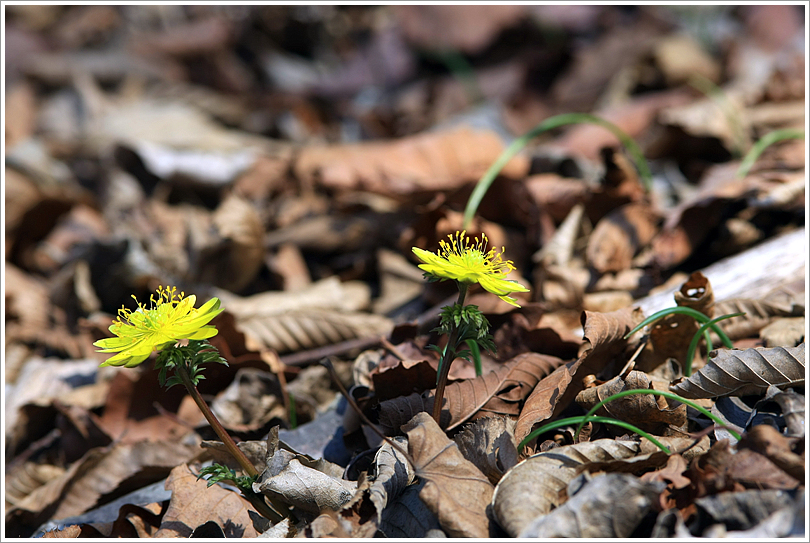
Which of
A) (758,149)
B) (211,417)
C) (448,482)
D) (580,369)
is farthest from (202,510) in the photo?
(758,149)

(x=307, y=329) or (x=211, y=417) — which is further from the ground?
(x=211, y=417)

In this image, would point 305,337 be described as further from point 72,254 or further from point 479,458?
point 72,254

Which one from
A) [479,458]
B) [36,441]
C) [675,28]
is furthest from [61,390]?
[675,28]

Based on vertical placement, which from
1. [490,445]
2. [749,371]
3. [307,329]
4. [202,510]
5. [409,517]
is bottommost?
[307,329]

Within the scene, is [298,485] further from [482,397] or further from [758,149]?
[758,149]

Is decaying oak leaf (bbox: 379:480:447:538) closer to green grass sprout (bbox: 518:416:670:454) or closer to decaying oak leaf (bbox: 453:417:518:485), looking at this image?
decaying oak leaf (bbox: 453:417:518:485)

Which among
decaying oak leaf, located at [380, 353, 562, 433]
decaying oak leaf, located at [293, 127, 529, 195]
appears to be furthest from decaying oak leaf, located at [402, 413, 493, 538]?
decaying oak leaf, located at [293, 127, 529, 195]
